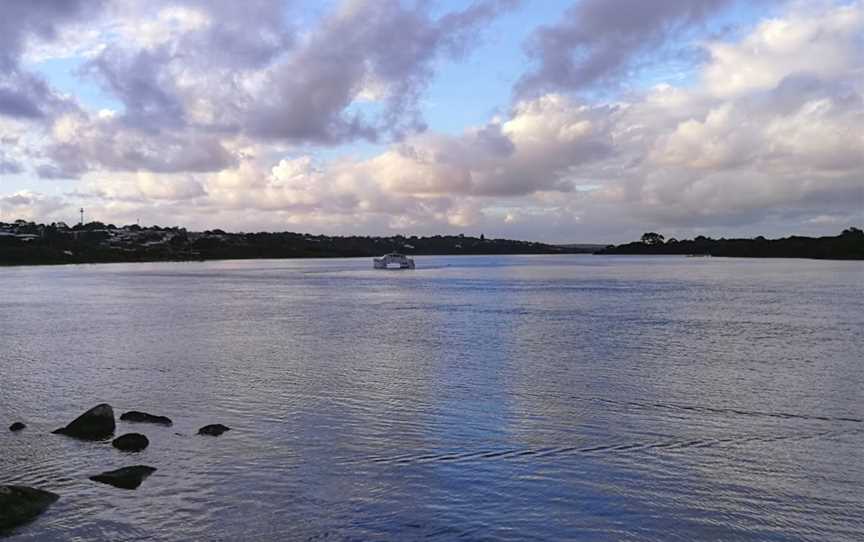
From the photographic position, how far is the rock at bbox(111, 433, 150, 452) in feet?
53.7

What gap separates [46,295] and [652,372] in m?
64.9

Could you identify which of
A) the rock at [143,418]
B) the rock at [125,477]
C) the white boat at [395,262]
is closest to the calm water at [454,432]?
the rock at [125,477]

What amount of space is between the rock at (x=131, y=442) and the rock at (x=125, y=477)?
1.82 m

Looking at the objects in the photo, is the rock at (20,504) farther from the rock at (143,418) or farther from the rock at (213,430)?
the rock at (143,418)

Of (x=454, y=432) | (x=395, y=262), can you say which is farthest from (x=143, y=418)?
(x=395, y=262)

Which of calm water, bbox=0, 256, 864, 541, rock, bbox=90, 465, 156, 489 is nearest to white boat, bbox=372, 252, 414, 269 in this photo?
calm water, bbox=0, 256, 864, 541

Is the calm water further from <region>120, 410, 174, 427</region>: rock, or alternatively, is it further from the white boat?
the white boat

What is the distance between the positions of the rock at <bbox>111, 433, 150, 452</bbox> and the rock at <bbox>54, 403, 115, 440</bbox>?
98cm

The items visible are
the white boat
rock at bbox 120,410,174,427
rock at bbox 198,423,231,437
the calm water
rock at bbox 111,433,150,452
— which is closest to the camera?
the calm water

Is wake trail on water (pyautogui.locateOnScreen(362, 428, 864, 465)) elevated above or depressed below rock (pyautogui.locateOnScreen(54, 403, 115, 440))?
below

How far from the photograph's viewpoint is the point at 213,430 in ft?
58.7

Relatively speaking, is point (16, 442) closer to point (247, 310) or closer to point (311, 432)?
point (311, 432)

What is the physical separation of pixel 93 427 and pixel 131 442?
1682mm

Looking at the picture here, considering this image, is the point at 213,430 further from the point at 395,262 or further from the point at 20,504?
the point at 395,262
